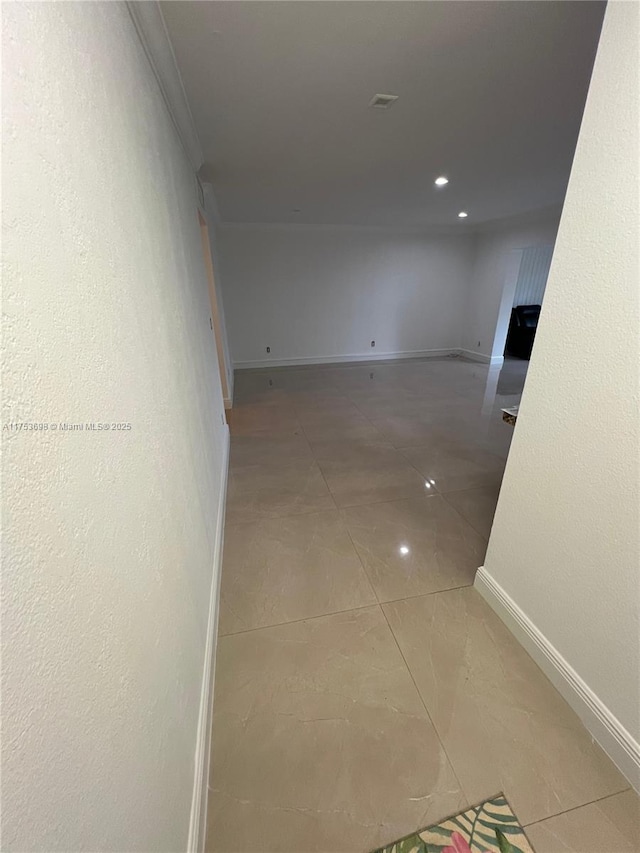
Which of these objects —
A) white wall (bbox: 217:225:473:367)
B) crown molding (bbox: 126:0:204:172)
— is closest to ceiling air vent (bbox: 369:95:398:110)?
crown molding (bbox: 126:0:204:172)

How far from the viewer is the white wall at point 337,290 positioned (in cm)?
561

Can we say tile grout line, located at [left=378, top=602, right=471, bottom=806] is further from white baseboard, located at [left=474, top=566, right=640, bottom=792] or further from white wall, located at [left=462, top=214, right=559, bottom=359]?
white wall, located at [left=462, top=214, right=559, bottom=359]

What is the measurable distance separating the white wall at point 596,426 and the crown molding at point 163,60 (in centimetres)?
134

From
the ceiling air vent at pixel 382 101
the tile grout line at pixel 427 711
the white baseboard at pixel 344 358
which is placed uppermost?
the ceiling air vent at pixel 382 101

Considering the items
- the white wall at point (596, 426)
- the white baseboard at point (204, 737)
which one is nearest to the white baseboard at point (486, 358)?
the white wall at point (596, 426)

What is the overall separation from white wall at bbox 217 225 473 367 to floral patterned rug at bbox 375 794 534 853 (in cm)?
580

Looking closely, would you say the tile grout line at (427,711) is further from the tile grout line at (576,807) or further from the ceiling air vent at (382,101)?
the ceiling air vent at (382,101)

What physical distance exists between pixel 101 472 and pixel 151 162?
112 centimetres

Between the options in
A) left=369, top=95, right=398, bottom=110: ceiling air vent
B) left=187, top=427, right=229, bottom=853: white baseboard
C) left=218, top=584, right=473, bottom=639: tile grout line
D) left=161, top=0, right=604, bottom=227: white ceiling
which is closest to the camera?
left=187, top=427, right=229, bottom=853: white baseboard

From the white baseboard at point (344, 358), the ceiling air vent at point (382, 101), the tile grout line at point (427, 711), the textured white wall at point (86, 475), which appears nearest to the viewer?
the textured white wall at point (86, 475)

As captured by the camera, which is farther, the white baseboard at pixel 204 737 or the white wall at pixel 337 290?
the white wall at pixel 337 290

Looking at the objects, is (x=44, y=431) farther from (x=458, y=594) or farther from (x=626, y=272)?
(x=458, y=594)

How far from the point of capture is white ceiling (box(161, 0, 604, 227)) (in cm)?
130

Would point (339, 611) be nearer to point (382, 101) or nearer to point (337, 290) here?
point (382, 101)
